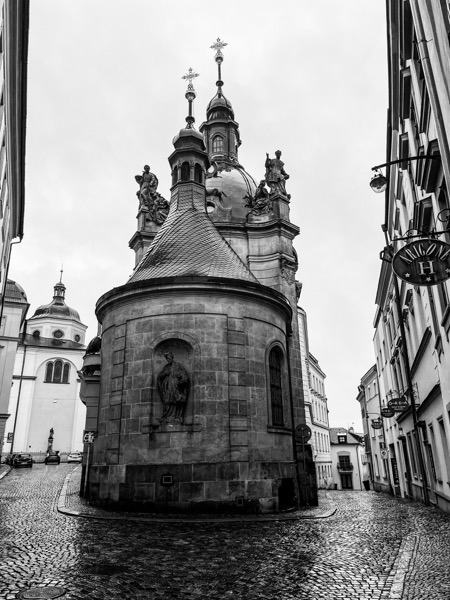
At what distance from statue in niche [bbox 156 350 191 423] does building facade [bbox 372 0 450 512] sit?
23.5 ft

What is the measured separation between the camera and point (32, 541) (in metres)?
9.12

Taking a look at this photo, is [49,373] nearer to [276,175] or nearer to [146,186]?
[146,186]

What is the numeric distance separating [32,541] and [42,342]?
54.9 metres

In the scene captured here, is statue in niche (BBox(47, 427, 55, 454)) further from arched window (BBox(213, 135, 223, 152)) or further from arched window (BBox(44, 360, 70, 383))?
arched window (BBox(213, 135, 223, 152))

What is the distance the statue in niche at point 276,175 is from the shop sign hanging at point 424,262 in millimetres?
19540

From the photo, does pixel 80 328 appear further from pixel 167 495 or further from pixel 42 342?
pixel 167 495

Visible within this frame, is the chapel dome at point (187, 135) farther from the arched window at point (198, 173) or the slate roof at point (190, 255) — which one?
the slate roof at point (190, 255)

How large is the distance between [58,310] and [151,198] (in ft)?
138

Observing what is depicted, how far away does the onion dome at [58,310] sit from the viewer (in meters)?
64.8

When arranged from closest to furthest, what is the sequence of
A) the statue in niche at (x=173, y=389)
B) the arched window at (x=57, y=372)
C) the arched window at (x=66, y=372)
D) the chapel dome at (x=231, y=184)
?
the statue in niche at (x=173, y=389) → the chapel dome at (x=231, y=184) → the arched window at (x=57, y=372) → the arched window at (x=66, y=372)

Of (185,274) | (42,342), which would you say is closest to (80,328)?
(42,342)

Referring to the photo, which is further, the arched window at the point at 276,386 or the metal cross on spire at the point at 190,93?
the metal cross on spire at the point at 190,93

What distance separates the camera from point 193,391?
14.8m

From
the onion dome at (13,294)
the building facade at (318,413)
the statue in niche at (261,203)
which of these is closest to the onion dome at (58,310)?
the onion dome at (13,294)
